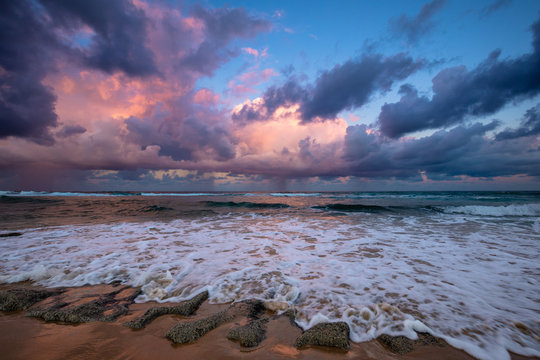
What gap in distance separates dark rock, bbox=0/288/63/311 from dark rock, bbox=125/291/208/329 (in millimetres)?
1574

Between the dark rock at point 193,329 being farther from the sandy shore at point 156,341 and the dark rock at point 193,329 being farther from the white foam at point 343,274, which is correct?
the white foam at point 343,274

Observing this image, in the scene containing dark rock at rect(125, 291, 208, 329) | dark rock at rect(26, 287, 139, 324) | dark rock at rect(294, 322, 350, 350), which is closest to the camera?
dark rock at rect(294, 322, 350, 350)

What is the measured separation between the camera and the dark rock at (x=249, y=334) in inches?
79.2

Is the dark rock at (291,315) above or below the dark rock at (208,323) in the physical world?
below

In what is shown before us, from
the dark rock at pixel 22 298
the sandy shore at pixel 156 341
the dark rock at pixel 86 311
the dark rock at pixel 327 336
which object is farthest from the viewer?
the dark rock at pixel 22 298

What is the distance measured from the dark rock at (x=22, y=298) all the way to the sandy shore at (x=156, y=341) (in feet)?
0.28

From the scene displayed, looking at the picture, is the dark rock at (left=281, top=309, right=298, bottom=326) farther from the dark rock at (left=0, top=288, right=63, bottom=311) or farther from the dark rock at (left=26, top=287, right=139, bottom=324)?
the dark rock at (left=0, top=288, right=63, bottom=311)

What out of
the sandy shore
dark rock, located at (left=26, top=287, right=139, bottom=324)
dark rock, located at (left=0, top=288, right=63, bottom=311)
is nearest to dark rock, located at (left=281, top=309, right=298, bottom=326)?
the sandy shore

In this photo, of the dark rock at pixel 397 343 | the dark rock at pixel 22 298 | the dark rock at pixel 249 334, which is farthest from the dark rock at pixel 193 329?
the dark rock at pixel 22 298

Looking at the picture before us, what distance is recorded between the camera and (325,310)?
2613mm

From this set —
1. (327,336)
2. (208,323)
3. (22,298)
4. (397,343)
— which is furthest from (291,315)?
(22,298)

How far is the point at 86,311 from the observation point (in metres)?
2.51

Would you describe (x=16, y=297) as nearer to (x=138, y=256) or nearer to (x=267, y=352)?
(x=138, y=256)

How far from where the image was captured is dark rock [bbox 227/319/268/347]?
A: 2012 millimetres
